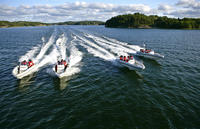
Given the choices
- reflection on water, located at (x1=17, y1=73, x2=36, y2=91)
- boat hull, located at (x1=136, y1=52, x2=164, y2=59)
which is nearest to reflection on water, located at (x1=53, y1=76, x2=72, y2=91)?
reflection on water, located at (x1=17, y1=73, x2=36, y2=91)

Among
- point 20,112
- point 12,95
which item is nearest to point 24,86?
point 12,95

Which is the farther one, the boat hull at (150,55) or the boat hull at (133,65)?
the boat hull at (150,55)

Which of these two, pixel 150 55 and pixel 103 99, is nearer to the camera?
pixel 103 99

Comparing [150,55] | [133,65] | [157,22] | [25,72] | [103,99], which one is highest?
[157,22]

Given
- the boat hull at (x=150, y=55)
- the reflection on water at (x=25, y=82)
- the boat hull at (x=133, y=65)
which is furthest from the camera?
the boat hull at (x=150, y=55)

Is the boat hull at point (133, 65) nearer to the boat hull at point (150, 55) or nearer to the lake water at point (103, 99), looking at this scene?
the lake water at point (103, 99)

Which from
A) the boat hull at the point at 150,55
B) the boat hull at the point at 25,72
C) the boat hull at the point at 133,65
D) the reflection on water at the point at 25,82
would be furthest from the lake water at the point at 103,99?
the boat hull at the point at 150,55

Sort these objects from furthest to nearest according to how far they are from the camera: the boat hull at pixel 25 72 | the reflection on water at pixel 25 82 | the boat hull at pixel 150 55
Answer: the boat hull at pixel 150 55
the boat hull at pixel 25 72
the reflection on water at pixel 25 82

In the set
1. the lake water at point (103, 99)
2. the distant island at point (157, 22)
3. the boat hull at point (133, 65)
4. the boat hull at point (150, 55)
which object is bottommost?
the lake water at point (103, 99)

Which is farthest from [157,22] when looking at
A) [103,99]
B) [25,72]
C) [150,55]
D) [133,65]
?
[25,72]

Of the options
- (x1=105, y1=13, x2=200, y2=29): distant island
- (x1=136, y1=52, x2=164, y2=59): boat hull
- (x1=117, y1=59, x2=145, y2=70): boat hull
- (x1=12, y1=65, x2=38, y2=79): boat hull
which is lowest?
(x1=12, y1=65, x2=38, y2=79): boat hull

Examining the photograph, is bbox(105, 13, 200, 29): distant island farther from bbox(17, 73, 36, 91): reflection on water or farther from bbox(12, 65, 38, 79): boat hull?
bbox(17, 73, 36, 91): reflection on water

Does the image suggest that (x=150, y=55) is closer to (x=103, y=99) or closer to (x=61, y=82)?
(x=103, y=99)

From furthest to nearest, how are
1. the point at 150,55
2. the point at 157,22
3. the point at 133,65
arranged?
1. the point at 157,22
2. the point at 150,55
3. the point at 133,65
